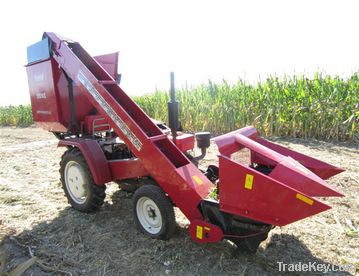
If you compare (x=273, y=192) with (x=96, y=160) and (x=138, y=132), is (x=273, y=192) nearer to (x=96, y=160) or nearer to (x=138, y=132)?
(x=138, y=132)

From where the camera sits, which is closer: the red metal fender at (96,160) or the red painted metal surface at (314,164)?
the red painted metal surface at (314,164)

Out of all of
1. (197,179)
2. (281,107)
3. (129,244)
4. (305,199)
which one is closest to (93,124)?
(129,244)

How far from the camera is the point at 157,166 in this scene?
2859mm

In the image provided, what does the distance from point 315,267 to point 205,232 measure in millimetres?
910

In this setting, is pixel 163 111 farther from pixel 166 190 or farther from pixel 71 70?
pixel 166 190

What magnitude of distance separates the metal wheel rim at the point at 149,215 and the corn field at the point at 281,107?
527cm

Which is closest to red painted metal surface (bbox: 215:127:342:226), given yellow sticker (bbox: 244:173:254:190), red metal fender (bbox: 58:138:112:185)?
yellow sticker (bbox: 244:173:254:190)

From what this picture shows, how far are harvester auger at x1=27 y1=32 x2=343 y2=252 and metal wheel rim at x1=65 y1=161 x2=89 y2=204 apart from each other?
0.01 metres

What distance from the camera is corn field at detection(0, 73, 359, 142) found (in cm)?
712

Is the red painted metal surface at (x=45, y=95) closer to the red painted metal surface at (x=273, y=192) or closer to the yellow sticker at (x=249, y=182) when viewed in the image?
the red painted metal surface at (x=273, y=192)

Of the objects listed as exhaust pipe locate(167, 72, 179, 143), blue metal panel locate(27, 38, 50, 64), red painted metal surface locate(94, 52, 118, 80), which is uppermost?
blue metal panel locate(27, 38, 50, 64)

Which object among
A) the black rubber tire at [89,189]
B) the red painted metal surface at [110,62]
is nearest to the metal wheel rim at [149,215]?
the black rubber tire at [89,189]

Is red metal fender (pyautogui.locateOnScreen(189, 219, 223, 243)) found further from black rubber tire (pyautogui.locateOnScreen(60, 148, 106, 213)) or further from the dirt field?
black rubber tire (pyautogui.locateOnScreen(60, 148, 106, 213))

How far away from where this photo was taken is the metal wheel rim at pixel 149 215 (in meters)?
2.98
